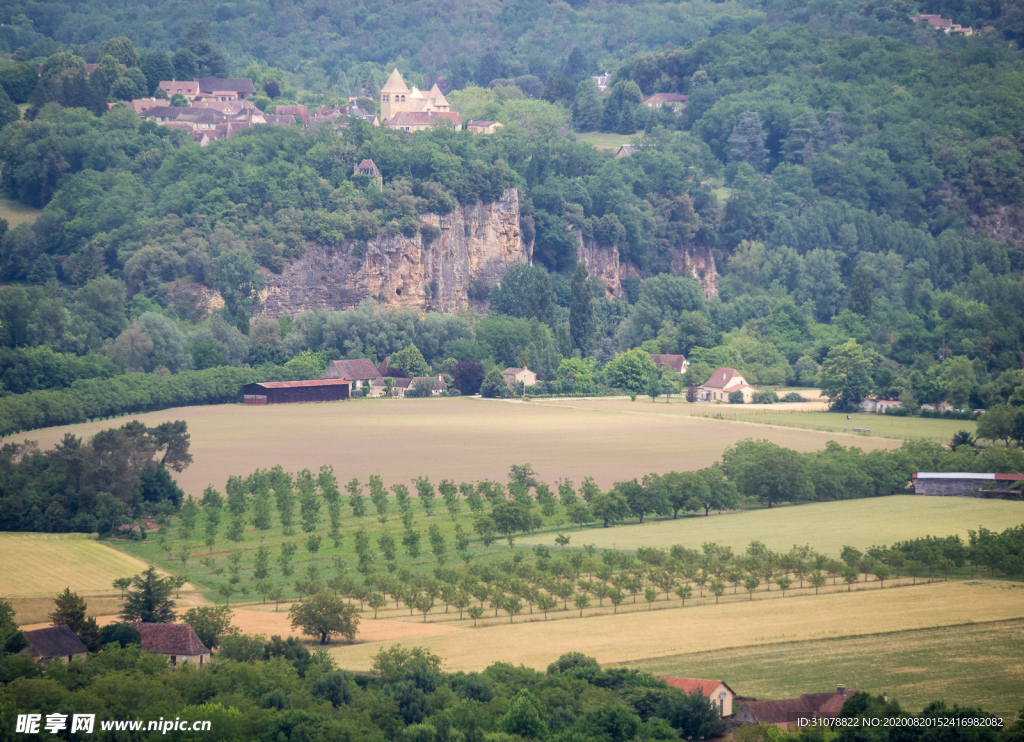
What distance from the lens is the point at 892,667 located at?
1583 inches

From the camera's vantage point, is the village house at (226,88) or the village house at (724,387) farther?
the village house at (226,88)

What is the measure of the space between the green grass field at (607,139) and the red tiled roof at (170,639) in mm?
117239

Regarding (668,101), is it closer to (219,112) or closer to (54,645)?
(219,112)

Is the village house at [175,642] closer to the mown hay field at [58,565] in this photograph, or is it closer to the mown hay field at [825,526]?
the mown hay field at [58,565]

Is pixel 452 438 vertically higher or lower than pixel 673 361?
lower

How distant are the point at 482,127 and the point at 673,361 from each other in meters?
45.2

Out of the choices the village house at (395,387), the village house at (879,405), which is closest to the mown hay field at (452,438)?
the village house at (395,387)

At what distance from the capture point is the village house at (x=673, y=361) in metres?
110

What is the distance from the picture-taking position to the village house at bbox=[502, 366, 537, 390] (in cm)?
10306

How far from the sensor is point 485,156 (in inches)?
5079

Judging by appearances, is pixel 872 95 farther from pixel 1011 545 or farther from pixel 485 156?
pixel 1011 545

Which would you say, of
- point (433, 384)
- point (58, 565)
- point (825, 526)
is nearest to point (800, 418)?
point (433, 384)

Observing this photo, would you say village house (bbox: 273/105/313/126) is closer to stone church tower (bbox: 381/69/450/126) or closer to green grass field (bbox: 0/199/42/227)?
stone church tower (bbox: 381/69/450/126)

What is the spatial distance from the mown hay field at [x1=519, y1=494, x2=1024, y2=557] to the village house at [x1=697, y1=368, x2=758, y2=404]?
3490cm
